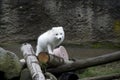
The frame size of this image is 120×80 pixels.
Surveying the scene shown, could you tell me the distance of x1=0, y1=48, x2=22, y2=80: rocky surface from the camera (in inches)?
250

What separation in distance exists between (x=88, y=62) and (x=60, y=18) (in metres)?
4.60

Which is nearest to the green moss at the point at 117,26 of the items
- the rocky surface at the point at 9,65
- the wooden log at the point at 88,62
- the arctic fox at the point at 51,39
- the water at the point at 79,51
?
the water at the point at 79,51

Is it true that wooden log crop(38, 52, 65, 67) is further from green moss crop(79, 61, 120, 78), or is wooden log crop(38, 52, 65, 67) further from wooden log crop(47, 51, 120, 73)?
green moss crop(79, 61, 120, 78)

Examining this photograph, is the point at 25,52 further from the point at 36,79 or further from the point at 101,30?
the point at 101,30

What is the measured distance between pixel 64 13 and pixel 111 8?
1183 millimetres

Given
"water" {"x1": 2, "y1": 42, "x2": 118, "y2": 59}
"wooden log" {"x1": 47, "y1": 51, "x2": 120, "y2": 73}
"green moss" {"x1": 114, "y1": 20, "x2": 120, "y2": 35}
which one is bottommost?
"water" {"x1": 2, "y1": 42, "x2": 118, "y2": 59}

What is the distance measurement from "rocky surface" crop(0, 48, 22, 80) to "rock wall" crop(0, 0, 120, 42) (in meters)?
4.63

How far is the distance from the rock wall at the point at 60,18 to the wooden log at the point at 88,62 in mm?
4221

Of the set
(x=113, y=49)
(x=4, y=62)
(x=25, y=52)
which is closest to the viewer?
(x=4, y=62)

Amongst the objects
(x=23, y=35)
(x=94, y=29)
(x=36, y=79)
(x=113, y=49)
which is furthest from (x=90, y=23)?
(x=36, y=79)

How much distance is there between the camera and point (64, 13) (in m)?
11.2

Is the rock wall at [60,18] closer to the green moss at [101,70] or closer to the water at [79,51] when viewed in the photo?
the water at [79,51]

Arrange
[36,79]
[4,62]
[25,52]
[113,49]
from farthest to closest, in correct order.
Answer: [113,49], [25,52], [4,62], [36,79]

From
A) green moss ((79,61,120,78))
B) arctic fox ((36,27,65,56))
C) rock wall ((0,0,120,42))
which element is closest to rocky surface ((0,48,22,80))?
arctic fox ((36,27,65,56))
